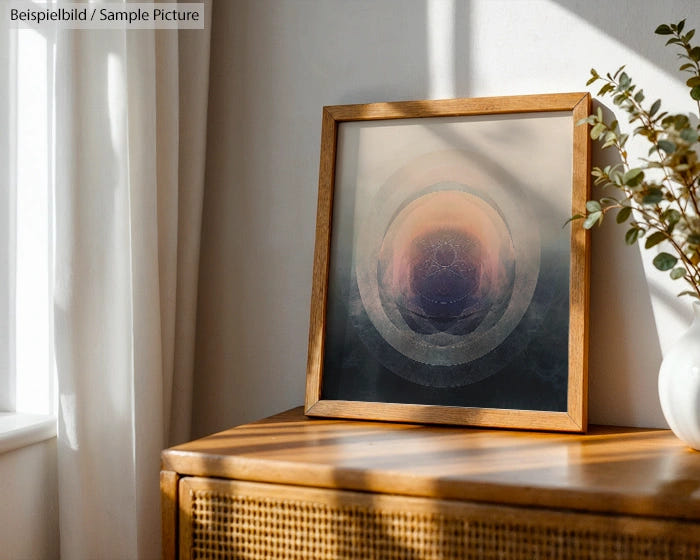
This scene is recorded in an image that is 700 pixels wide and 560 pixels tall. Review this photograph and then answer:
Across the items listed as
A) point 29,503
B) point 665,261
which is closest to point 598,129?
point 665,261

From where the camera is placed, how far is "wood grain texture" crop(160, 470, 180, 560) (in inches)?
46.5

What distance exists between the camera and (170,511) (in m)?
1.18

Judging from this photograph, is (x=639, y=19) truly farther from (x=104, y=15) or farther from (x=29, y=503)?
(x=29, y=503)

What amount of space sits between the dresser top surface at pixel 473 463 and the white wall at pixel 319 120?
0.78 feet

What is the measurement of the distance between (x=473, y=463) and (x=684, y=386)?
0.38 m

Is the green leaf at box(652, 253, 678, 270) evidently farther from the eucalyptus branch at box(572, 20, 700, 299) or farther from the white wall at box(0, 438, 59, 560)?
the white wall at box(0, 438, 59, 560)

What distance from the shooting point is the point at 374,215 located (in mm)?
1546

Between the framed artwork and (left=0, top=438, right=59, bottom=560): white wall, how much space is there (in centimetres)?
52

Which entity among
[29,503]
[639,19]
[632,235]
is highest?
[639,19]

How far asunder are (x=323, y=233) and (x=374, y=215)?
4.5 inches

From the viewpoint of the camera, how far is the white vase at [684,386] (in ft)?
3.88

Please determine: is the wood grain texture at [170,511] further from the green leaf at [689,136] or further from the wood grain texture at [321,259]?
the green leaf at [689,136]

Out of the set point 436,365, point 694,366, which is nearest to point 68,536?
point 436,365

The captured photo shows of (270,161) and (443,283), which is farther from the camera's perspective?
(270,161)
